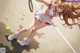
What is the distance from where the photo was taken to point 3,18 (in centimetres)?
121

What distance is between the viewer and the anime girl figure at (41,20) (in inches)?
41.2

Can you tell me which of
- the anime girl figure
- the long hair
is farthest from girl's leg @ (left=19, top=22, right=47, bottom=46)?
the long hair

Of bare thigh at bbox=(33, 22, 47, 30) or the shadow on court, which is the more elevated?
bare thigh at bbox=(33, 22, 47, 30)

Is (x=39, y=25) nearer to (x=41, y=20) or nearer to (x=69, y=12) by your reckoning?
(x=41, y=20)

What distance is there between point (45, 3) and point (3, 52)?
1.14ft

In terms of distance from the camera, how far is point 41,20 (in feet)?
3.59

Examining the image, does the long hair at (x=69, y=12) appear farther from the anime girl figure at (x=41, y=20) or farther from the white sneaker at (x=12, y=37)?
the white sneaker at (x=12, y=37)

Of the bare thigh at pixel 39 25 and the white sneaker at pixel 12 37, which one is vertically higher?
the bare thigh at pixel 39 25

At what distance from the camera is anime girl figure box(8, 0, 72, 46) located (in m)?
1.05

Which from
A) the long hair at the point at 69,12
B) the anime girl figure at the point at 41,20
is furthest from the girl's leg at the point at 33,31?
the long hair at the point at 69,12

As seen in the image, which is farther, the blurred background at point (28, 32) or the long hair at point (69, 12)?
the blurred background at point (28, 32)

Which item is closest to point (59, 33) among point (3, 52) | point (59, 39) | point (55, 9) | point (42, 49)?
point (59, 39)

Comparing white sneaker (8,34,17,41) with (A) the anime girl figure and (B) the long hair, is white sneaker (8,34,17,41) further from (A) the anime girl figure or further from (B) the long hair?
(B) the long hair

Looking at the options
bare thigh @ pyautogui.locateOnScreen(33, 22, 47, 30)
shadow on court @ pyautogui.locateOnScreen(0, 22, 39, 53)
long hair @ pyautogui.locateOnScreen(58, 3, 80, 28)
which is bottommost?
shadow on court @ pyautogui.locateOnScreen(0, 22, 39, 53)
